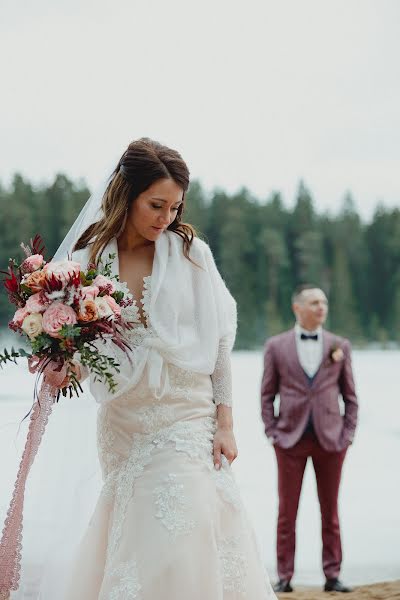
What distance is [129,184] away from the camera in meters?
3.10

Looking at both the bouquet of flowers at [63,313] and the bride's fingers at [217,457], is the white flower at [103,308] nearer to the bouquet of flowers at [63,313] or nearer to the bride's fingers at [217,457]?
the bouquet of flowers at [63,313]

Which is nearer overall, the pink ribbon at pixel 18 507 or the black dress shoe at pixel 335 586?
the pink ribbon at pixel 18 507

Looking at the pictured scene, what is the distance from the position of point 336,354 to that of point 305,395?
0.31 metres

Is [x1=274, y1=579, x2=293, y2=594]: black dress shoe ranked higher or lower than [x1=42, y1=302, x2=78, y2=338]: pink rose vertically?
lower

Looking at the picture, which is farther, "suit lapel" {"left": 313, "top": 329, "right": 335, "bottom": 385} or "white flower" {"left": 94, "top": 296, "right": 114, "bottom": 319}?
"suit lapel" {"left": 313, "top": 329, "right": 335, "bottom": 385}

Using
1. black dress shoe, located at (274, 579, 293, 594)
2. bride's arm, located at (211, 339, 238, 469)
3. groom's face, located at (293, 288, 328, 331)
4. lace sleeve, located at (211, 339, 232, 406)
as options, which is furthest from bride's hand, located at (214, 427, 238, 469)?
black dress shoe, located at (274, 579, 293, 594)

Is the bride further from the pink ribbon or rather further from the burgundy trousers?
the burgundy trousers

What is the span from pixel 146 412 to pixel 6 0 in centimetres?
754

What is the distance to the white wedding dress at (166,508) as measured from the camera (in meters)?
2.74

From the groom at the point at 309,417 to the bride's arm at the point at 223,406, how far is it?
266 centimetres

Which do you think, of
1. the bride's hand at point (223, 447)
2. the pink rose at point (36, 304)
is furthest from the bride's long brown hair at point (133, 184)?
the bride's hand at point (223, 447)

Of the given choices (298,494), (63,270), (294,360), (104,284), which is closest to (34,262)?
(63,270)

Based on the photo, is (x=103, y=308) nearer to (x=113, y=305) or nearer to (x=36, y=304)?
(x=113, y=305)

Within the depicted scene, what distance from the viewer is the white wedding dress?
2738 millimetres
